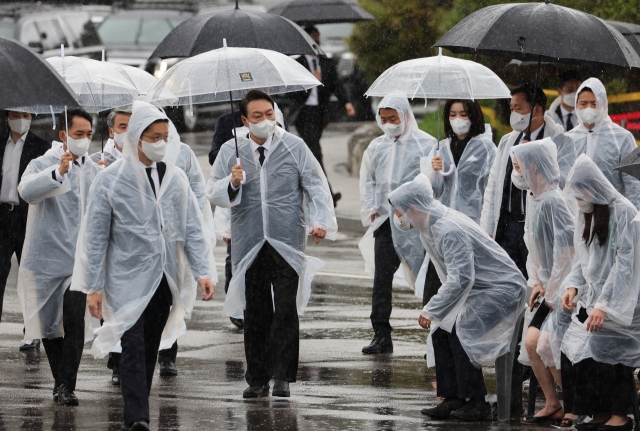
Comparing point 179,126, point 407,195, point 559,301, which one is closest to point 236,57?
point 407,195

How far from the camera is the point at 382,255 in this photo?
10867 mm

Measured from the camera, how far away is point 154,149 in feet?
25.7

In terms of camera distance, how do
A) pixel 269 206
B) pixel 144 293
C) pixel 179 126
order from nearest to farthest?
pixel 144 293 → pixel 269 206 → pixel 179 126

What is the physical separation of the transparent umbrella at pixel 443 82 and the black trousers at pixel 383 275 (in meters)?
0.86

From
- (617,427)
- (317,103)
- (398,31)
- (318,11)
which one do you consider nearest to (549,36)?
(617,427)

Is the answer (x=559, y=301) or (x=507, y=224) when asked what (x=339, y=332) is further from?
(x=559, y=301)

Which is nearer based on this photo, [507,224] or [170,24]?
[507,224]

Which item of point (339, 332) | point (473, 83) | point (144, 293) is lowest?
point (339, 332)

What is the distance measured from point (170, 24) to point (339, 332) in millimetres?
14775

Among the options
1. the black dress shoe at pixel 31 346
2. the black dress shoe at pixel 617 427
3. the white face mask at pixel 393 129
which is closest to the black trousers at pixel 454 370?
the black dress shoe at pixel 617 427

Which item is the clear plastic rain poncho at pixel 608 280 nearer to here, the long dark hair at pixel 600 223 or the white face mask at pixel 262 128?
the long dark hair at pixel 600 223

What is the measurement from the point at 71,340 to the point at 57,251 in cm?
57

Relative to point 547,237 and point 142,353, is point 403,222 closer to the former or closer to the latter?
point 547,237

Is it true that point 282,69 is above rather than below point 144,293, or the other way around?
above
